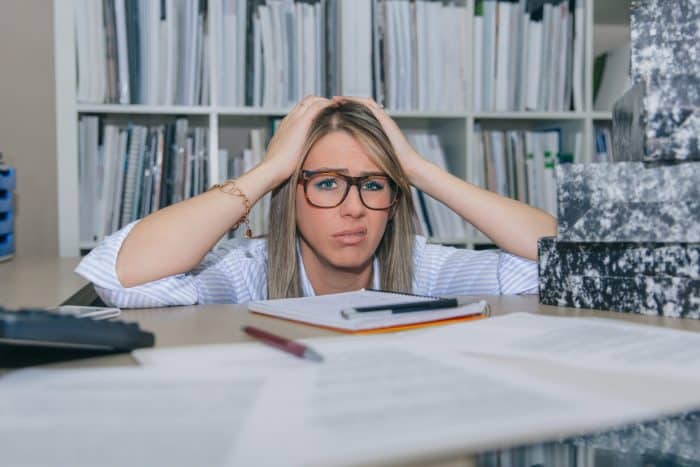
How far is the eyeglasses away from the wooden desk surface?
1.66 ft

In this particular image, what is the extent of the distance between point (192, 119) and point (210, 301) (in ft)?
3.43

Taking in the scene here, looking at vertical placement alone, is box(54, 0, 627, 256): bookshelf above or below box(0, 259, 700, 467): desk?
above

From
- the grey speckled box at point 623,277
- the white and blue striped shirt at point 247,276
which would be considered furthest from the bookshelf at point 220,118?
the grey speckled box at point 623,277

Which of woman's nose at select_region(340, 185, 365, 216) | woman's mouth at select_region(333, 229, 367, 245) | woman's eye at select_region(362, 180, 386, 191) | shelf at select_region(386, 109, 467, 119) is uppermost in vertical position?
shelf at select_region(386, 109, 467, 119)

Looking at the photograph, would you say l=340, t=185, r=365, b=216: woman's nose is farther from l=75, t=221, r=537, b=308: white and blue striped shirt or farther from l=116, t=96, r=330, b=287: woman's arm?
l=75, t=221, r=537, b=308: white and blue striped shirt

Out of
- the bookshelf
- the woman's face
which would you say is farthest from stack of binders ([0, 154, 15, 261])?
the woman's face

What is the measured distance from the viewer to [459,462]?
1.12ft

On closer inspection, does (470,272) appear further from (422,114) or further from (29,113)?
(29,113)

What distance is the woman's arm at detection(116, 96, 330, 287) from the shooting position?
1127 millimetres

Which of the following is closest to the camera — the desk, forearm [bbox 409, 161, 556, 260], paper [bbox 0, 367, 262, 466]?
paper [bbox 0, 367, 262, 466]

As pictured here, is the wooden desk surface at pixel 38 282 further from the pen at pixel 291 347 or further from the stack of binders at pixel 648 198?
the stack of binders at pixel 648 198

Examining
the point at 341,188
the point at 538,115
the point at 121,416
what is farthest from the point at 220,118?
the point at 121,416

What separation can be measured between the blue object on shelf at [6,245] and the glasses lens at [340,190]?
0.98 m

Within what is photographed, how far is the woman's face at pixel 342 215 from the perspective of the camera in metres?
1.44
